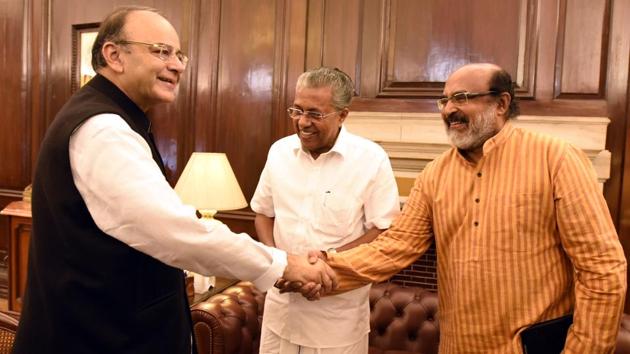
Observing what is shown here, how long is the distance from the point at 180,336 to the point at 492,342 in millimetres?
900

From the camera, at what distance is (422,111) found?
320 cm

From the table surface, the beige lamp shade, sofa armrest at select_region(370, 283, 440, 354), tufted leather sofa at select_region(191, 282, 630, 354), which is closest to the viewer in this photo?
tufted leather sofa at select_region(191, 282, 630, 354)

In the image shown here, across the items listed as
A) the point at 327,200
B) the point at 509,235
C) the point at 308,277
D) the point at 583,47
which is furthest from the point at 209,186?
the point at 583,47

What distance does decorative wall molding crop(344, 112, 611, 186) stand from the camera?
2.77 metres

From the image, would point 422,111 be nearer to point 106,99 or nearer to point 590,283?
point 590,283

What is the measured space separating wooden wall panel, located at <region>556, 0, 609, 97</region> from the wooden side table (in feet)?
A: 12.4

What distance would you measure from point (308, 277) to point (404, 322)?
120 cm

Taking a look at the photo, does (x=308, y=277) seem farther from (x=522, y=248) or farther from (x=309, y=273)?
(x=522, y=248)

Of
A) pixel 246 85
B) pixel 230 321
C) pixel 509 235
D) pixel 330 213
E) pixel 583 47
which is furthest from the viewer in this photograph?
pixel 246 85

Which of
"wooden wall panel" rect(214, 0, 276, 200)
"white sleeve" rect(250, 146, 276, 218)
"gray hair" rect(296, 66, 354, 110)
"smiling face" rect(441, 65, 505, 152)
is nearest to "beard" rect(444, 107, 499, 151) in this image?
"smiling face" rect(441, 65, 505, 152)

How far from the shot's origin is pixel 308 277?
1.66 m

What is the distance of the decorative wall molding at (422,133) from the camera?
2.77 meters

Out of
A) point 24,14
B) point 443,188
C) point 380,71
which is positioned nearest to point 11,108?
point 24,14

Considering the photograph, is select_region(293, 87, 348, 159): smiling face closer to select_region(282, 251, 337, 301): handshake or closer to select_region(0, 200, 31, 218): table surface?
select_region(282, 251, 337, 301): handshake
